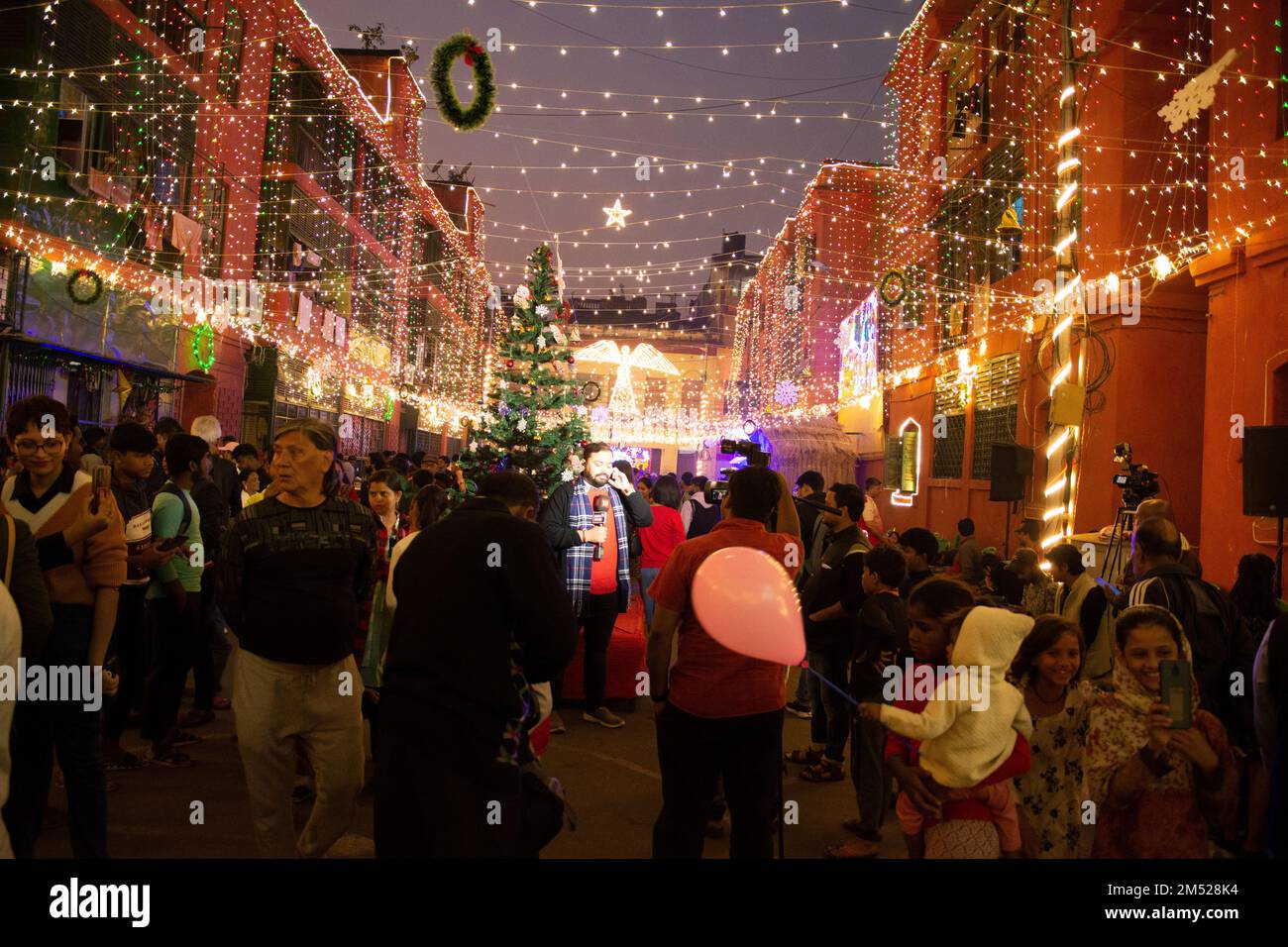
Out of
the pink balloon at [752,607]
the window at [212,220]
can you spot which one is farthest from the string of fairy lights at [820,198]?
the pink balloon at [752,607]

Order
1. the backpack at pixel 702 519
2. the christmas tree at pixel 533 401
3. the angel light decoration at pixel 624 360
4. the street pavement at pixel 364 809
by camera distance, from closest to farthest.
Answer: the street pavement at pixel 364 809 → the backpack at pixel 702 519 → the christmas tree at pixel 533 401 → the angel light decoration at pixel 624 360

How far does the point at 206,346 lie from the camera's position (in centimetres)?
1892

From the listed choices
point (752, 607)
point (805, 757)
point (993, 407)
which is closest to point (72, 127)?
point (805, 757)

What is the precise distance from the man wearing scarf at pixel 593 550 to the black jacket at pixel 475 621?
3900 millimetres

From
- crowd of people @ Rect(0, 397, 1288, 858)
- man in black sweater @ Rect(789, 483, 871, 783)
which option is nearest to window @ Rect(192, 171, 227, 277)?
crowd of people @ Rect(0, 397, 1288, 858)

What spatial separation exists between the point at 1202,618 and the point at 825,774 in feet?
8.57

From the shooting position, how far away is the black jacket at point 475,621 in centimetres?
292


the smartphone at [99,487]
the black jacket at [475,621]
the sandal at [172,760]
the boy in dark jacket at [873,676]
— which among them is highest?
the smartphone at [99,487]

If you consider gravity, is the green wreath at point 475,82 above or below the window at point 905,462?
above

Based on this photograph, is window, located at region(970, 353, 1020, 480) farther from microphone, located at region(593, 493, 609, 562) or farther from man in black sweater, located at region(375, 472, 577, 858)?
man in black sweater, located at region(375, 472, 577, 858)

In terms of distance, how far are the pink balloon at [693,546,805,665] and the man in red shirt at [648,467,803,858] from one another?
0.63 feet

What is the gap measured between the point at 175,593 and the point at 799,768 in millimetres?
4464

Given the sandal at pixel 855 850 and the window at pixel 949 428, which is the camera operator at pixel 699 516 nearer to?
the sandal at pixel 855 850
